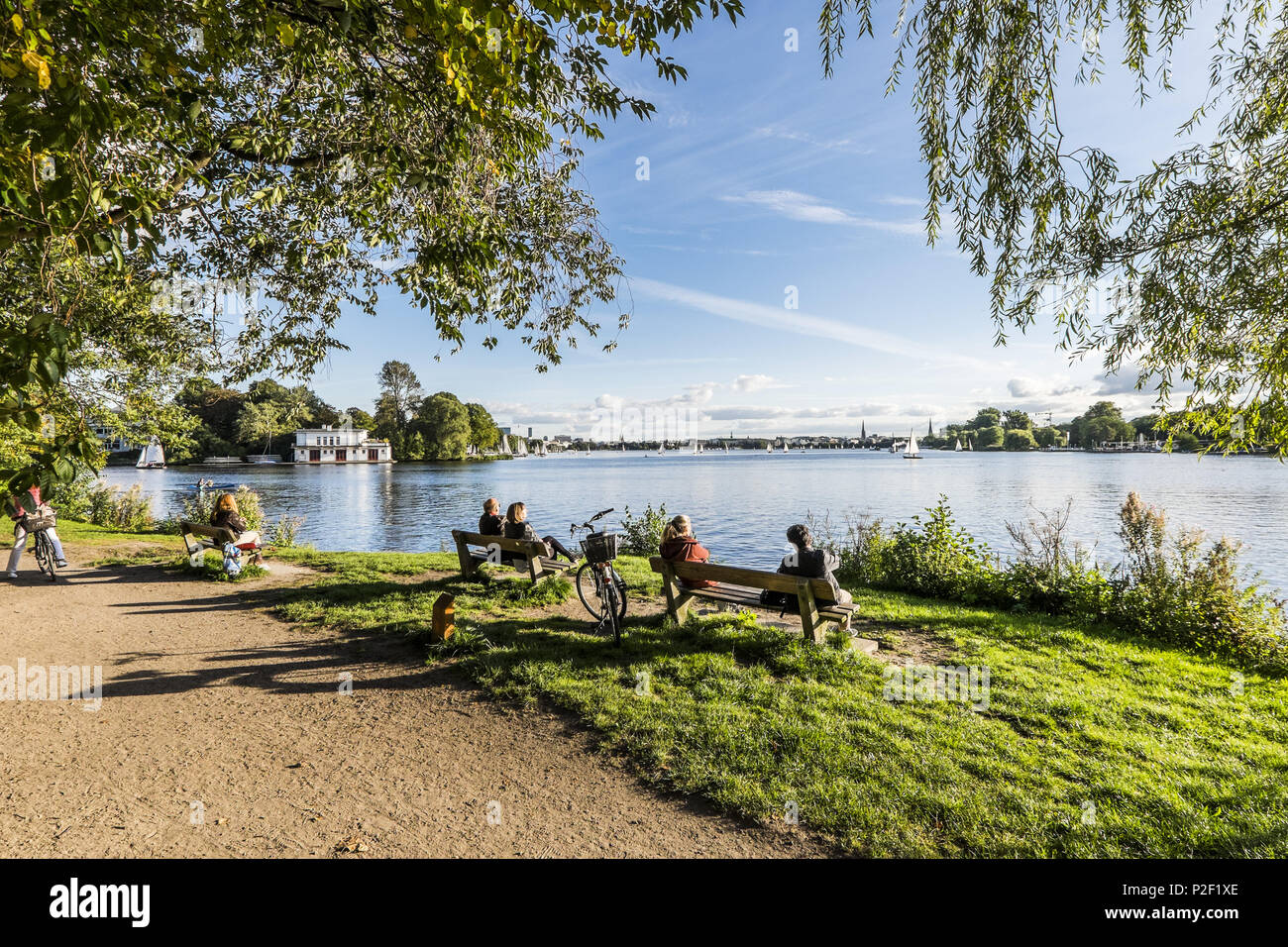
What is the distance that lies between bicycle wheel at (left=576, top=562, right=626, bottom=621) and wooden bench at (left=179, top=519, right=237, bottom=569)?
6.89m

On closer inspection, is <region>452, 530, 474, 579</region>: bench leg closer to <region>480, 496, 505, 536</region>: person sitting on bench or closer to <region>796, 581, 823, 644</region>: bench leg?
<region>480, 496, 505, 536</region>: person sitting on bench

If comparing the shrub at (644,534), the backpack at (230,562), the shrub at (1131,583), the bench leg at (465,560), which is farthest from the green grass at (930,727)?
the shrub at (644,534)

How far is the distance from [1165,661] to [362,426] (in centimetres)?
13657

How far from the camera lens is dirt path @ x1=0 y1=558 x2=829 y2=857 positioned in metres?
3.48

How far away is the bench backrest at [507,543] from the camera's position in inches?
361

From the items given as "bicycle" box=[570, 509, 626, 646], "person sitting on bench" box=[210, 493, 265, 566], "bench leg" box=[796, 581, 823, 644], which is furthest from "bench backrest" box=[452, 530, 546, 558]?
"bench leg" box=[796, 581, 823, 644]

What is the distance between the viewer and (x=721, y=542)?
21.1 m

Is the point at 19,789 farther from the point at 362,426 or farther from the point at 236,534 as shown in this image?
the point at 362,426

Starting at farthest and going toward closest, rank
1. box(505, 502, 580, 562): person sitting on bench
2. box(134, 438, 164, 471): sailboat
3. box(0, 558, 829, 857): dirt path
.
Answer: box(134, 438, 164, 471): sailboat → box(505, 502, 580, 562): person sitting on bench → box(0, 558, 829, 857): dirt path

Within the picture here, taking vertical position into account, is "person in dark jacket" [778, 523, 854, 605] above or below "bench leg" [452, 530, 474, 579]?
above

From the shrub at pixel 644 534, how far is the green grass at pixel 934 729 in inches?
322

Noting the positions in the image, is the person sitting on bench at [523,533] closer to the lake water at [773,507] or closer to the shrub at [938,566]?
the shrub at [938,566]
